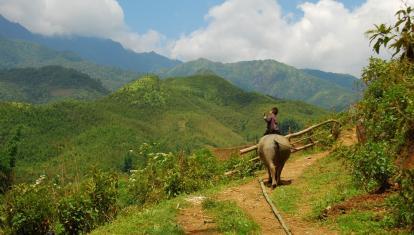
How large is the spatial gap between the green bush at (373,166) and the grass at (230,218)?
377 centimetres

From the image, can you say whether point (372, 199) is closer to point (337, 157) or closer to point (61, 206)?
point (337, 157)

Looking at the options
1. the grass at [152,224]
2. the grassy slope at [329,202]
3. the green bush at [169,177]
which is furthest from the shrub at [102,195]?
the grassy slope at [329,202]

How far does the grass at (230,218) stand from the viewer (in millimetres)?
13177

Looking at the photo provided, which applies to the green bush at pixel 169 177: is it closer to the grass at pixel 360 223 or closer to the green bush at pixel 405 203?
the grass at pixel 360 223

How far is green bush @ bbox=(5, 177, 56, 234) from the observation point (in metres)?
18.6

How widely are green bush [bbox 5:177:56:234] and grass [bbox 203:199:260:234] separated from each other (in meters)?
7.03

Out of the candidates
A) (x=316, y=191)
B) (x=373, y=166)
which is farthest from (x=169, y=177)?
(x=373, y=166)

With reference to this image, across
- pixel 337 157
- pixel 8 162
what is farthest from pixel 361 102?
pixel 8 162

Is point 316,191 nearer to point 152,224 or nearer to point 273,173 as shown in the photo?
point 273,173

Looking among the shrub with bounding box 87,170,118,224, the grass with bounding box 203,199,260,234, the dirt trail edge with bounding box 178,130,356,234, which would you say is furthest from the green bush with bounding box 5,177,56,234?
the grass with bounding box 203,199,260,234

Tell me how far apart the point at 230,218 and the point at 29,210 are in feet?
29.0

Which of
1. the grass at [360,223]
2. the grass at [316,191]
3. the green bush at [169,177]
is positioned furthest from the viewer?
the green bush at [169,177]

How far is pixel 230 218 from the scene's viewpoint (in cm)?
1405

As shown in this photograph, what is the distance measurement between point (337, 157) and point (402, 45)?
643cm
